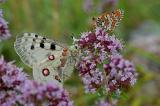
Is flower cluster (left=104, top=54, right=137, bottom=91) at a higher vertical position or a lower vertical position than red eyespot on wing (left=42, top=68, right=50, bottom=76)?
lower

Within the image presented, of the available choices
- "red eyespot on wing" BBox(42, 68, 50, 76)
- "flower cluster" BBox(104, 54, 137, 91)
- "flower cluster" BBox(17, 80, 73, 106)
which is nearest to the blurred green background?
"flower cluster" BBox(104, 54, 137, 91)

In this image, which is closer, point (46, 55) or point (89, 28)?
point (46, 55)

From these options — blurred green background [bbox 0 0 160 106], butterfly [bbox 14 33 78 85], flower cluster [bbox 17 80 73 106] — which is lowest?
flower cluster [bbox 17 80 73 106]

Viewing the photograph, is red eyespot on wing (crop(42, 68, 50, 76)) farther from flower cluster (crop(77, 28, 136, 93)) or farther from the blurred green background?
the blurred green background

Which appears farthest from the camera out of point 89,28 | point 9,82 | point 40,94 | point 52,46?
point 89,28

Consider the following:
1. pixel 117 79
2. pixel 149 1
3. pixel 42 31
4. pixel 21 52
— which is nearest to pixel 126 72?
pixel 117 79

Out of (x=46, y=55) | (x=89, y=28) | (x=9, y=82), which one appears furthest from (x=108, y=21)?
(x=89, y=28)

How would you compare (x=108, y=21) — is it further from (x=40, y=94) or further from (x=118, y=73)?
(x=40, y=94)
